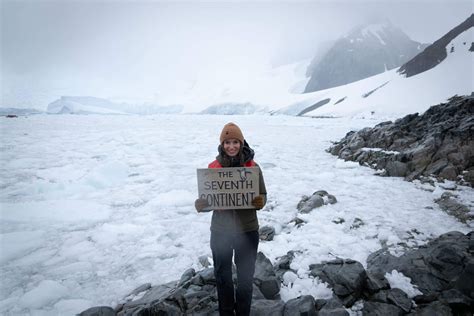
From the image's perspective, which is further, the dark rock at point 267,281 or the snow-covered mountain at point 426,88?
the snow-covered mountain at point 426,88

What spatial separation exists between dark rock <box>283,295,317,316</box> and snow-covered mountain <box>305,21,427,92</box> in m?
170

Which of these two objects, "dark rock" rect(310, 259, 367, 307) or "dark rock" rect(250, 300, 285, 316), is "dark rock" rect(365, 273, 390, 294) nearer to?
"dark rock" rect(310, 259, 367, 307)

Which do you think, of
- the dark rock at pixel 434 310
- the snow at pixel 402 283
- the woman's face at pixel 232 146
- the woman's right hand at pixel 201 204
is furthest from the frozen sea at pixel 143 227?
the woman's face at pixel 232 146

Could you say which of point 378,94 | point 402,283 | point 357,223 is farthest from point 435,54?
point 402,283

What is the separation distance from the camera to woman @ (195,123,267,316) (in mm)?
2600

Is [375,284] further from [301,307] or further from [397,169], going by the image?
[397,169]

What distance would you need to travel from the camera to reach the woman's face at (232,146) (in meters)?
2.61

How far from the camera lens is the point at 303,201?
7.00 m

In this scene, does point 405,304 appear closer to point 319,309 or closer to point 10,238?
point 319,309

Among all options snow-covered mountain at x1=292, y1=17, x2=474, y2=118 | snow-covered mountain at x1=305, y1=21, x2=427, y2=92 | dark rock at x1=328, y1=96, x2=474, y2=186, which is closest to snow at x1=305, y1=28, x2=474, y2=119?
snow-covered mountain at x1=292, y1=17, x2=474, y2=118

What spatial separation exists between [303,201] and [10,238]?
682 centimetres

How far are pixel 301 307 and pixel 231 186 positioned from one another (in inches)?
64.2

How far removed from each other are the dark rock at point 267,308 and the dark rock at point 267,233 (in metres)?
2.16

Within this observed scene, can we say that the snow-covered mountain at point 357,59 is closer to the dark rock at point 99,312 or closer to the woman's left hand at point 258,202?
the woman's left hand at point 258,202
